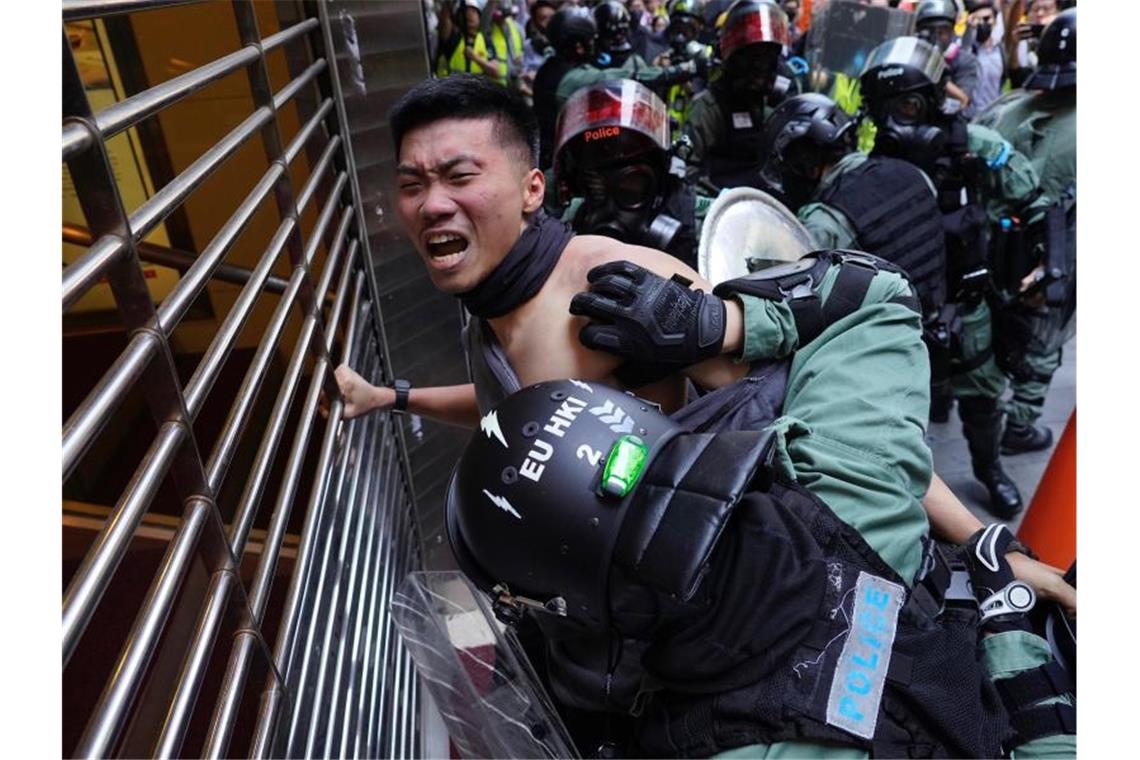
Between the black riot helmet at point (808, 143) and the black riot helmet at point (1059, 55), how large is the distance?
1200mm

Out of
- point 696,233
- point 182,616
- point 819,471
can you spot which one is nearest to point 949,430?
point 696,233

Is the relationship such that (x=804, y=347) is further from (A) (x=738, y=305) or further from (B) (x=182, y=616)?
(B) (x=182, y=616)

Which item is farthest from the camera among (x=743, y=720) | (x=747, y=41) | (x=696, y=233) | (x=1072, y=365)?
(x=1072, y=365)

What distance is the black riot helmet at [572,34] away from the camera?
545 centimetres

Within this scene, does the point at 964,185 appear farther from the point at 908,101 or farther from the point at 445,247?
the point at 445,247

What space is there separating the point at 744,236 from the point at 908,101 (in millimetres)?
1646

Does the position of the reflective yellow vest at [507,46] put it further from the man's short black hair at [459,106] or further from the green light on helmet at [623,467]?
the green light on helmet at [623,467]

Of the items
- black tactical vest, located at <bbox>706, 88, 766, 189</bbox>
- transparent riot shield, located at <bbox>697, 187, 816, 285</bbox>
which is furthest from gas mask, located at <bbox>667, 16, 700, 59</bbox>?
transparent riot shield, located at <bbox>697, 187, 816, 285</bbox>

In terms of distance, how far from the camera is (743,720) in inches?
45.5

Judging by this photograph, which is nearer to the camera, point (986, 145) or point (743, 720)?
point (743, 720)

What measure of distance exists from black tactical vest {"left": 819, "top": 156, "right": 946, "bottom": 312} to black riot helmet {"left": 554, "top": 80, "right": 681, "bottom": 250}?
0.75m

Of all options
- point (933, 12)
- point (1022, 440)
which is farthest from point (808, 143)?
point (933, 12)

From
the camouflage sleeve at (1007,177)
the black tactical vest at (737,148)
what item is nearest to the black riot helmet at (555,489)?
the camouflage sleeve at (1007,177)

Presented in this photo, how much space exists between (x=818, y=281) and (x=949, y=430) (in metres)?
3.52
